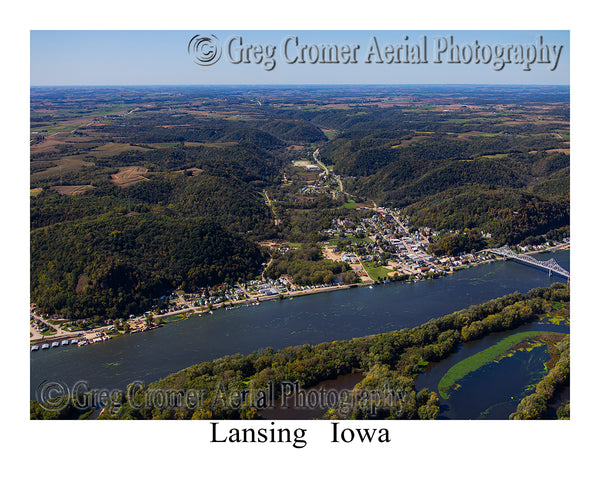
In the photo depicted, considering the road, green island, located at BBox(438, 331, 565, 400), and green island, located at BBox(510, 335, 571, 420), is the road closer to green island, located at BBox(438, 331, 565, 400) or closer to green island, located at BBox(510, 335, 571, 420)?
green island, located at BBox(438, 331, 565, 400)

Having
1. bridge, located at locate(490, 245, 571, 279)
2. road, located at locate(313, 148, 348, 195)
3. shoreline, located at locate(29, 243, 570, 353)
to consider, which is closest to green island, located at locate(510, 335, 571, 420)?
shoreline, located at locate(29, 243, 570, 353)

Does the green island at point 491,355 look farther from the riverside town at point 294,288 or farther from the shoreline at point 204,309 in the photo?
the shoreline at point 204,309

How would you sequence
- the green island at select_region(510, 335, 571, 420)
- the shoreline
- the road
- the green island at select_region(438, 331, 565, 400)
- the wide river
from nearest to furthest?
the green island at select_region(510, 335, 571, 420) → the green island at select_region(438, 331, 565, 400) → the wide river → the shoreline → the road

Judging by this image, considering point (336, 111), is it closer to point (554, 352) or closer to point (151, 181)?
point (151, 181)

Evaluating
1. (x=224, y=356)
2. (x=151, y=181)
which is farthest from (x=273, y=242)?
(x=224, y=356)

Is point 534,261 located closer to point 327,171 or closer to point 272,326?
point 272,326

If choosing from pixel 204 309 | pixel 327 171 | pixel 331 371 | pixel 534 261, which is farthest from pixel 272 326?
pixel 327 171

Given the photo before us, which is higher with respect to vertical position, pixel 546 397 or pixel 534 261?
pixel 534 261

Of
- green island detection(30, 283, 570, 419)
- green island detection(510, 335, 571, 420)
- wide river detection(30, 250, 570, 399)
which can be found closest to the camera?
green island detection(30, 283, 570, 419)
